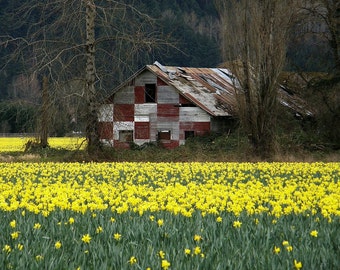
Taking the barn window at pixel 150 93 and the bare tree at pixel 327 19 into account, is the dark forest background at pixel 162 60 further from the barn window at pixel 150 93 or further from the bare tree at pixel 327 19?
the barn window at pixel 150 93

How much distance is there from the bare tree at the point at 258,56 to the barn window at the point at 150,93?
428 inches

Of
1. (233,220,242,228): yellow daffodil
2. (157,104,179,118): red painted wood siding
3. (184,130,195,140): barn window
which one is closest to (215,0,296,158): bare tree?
(184,130,195,140): barn window

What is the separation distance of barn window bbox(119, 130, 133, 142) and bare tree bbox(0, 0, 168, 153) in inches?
445

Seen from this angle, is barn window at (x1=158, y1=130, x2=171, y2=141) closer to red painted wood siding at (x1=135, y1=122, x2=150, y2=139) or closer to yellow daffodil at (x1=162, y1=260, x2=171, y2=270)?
red painted wood siding at (x1=135, y1=122, x2=150, y2=139)

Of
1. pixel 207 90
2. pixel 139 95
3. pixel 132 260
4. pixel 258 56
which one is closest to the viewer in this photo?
pixel 132 260

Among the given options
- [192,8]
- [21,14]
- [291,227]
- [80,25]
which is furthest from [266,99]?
[192,8]

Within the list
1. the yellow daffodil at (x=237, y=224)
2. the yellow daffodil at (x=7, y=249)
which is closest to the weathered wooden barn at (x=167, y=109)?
the yellow daffodil at (x=237, y=224)

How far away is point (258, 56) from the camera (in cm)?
2689

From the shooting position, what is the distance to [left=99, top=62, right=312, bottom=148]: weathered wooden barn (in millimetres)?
37312

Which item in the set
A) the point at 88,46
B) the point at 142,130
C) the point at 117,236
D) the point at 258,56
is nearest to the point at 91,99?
the point at 88,46

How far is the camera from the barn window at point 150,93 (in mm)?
38862

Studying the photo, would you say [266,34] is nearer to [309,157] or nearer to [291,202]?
[309,157]

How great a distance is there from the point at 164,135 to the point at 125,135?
7.26ft

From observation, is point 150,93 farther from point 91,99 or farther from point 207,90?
point 91,99
